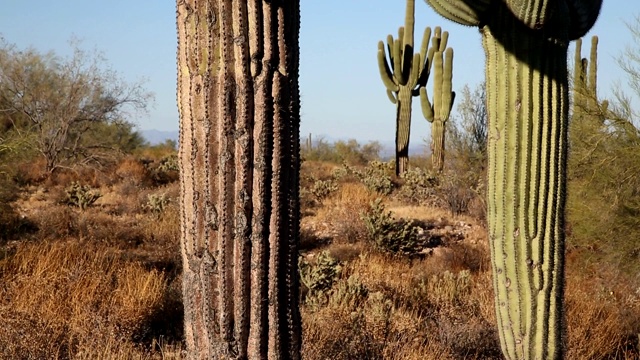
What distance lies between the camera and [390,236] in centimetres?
1063

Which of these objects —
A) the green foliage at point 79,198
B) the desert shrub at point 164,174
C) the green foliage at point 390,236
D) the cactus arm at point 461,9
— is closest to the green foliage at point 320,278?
the green foliage at point 390,236

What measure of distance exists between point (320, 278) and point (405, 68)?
14.4 metres

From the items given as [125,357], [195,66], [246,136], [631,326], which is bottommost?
[631,326]

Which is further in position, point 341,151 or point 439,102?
point 341,151

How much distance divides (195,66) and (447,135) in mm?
16876

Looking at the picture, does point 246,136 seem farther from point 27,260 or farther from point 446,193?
point 446,193

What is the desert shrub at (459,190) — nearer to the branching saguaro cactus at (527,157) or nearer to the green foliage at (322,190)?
the green foliage at (322,190)

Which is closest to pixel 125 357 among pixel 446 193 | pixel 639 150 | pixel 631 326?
pixel 631 326

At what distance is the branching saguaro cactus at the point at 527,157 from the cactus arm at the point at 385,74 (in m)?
16.8

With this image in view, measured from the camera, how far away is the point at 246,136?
3.02 m

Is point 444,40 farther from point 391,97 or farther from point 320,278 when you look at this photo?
point 320,278

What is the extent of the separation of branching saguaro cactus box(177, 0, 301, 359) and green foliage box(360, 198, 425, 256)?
24.6 ft

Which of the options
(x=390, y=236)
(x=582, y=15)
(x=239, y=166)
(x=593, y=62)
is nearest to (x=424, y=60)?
(x=593, y=62)

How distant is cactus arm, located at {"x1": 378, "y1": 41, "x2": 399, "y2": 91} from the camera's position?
68.6 ft
